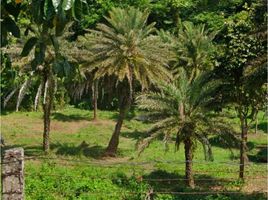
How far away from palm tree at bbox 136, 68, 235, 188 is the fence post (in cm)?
1129

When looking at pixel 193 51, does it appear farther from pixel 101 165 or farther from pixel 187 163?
pixel 101 165

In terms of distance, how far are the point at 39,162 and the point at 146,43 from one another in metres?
5.57

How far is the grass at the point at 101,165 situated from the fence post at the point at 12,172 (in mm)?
6067

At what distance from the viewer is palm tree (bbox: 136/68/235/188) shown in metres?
15.6

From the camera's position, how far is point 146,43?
18.9m

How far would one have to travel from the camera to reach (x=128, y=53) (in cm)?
1852

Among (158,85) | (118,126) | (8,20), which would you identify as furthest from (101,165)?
(8,20)

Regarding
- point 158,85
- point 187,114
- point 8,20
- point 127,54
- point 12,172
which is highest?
point 127,54

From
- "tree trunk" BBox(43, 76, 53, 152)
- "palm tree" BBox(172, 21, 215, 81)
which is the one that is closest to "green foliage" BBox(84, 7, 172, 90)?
"tree trunk" BBox(43, 76, 53, 152)

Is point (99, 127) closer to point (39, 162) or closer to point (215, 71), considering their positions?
point (39, 162)

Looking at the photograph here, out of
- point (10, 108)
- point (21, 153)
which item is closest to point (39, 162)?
point (10, 108)

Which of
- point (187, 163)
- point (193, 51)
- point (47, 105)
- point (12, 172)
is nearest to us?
point (12, 172)

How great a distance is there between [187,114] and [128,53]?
382 cm

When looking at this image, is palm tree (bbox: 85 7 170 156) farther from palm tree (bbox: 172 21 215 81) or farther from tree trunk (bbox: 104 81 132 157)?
palm tree (bbox: 172 21 215 81)
